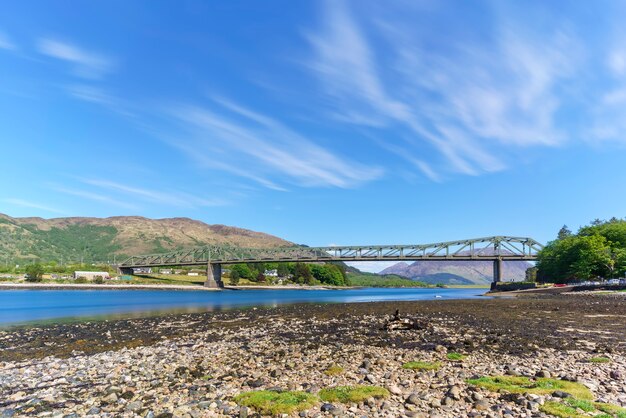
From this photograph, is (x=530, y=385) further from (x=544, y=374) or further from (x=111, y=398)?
(x=111, y=398)

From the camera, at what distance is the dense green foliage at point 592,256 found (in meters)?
105

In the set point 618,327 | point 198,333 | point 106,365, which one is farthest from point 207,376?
point 618,327

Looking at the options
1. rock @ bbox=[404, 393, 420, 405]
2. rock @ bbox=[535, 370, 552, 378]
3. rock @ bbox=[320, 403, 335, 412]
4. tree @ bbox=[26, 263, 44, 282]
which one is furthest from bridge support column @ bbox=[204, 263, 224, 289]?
rock @ bbox=[404, 393, 420, 405]

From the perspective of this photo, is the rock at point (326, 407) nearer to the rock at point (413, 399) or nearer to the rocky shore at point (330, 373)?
the rocky shore at point (330, 373)

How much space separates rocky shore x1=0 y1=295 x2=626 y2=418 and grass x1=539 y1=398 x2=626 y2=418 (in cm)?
4

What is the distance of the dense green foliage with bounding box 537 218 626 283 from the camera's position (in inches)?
4139

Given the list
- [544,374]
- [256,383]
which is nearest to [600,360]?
[544,374]

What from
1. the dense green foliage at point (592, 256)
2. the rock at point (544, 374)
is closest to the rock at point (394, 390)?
the rock at point (544, 374)

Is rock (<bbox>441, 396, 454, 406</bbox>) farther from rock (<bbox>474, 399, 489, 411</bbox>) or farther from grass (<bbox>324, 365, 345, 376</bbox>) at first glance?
grass (<bbox>324, 365, 345, 376</bbox>)

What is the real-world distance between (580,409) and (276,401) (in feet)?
26.2

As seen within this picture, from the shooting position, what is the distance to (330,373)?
48.4 feet

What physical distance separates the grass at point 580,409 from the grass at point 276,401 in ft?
20.3

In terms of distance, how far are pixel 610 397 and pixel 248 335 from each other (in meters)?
20.9

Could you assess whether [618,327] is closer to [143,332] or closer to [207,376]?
[207,376]
